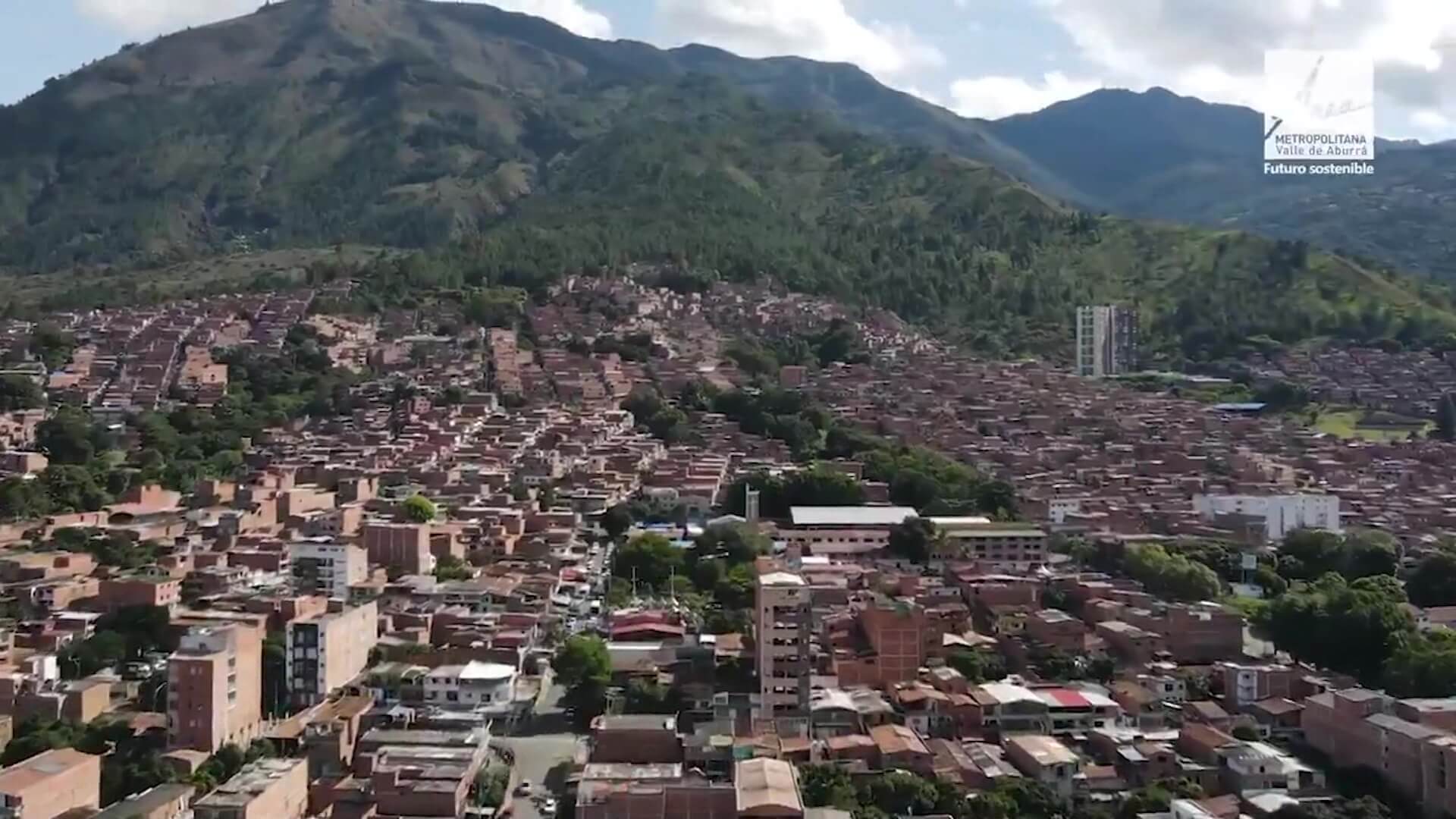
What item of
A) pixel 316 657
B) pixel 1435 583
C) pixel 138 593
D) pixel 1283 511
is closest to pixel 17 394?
pixel 138 593

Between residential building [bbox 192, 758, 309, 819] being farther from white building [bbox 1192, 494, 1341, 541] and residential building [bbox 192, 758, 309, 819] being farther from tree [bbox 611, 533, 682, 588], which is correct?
white building [bbox 1192, 494, 1341, 541]

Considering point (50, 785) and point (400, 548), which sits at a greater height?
point (400, 548)

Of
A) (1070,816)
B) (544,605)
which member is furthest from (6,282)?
(1070,816)

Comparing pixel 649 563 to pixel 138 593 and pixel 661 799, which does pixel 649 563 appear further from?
pixel 661 799

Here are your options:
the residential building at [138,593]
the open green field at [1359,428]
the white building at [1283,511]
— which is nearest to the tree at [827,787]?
the residential building at [138,593]

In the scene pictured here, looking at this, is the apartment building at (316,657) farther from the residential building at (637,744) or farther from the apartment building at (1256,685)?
the apartment building at (1256,685)

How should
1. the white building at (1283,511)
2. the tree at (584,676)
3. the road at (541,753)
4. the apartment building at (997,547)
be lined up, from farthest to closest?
the white building at (1283,511) → the apartment building at (997,547) → the tree at (584,676) → the road at (541,753)
